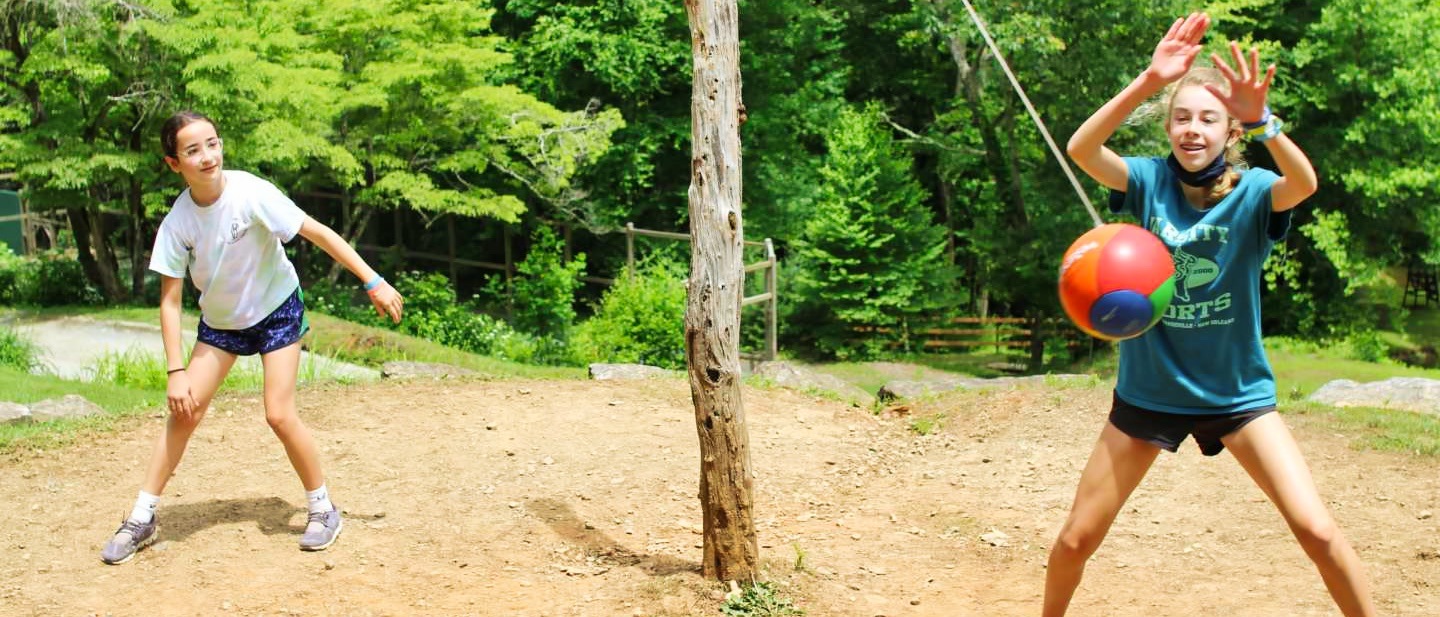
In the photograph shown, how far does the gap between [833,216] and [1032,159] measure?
438 cm

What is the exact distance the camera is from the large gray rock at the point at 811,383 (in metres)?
10.4

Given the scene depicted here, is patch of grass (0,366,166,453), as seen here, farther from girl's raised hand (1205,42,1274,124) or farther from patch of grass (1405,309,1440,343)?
patch of grass (1405,309,1440,343)

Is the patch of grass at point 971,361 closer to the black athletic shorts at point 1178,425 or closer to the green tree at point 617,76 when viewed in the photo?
the green tree at point 617,76

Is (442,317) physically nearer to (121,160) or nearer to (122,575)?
(121,160)

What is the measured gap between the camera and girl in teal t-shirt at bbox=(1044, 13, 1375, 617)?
3.85 m

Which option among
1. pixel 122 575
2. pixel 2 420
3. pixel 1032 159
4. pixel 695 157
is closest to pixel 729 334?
pixel 695 157

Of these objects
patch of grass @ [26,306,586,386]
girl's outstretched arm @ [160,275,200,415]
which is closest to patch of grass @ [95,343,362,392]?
patch of grass @ [26,306,586,386]

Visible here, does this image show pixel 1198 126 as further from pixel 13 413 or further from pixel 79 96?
pixel 79 96

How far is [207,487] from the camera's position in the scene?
6.66m

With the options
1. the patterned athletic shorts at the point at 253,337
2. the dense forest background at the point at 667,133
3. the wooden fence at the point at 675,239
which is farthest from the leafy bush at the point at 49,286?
the patterned athletic shorts at the point at 253,337

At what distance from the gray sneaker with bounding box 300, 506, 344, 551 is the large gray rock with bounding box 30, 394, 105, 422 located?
3109 millimetres

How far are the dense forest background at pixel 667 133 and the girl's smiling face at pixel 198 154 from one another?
10764mm

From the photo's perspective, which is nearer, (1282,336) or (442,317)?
(442,317)

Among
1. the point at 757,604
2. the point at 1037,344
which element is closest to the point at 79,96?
the point at 757,604
